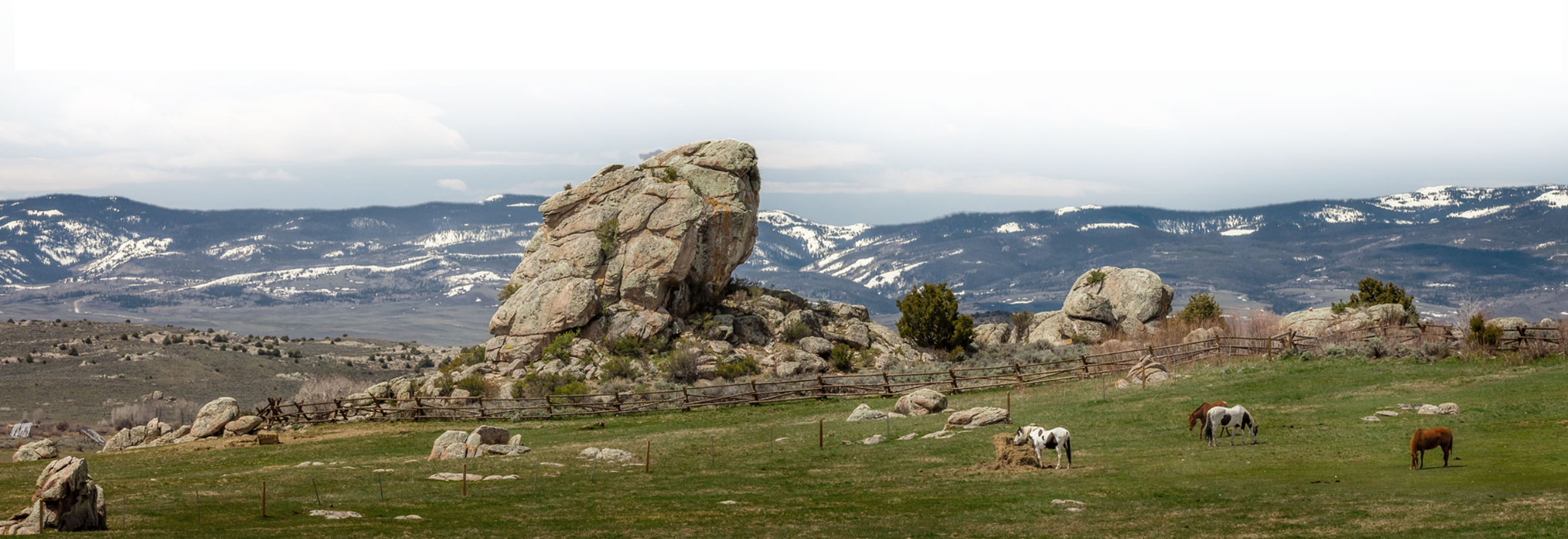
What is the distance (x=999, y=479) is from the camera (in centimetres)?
2458

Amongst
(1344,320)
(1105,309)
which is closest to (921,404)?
(1344,320)

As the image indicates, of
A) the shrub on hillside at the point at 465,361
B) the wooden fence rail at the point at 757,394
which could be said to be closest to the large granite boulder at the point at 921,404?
the wooden fence rail at the point at 757,394

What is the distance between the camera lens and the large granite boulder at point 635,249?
59.5 m

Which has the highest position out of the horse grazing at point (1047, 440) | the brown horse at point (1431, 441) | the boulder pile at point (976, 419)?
the brown horse at point (1431, 441)

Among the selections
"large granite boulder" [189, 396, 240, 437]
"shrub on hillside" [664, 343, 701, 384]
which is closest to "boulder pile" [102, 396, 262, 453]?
"large granite boulder" [189, 396, 240, 437]

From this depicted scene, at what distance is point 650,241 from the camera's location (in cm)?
6175

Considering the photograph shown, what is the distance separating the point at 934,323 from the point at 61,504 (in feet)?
171

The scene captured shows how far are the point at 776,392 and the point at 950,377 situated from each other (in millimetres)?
7507

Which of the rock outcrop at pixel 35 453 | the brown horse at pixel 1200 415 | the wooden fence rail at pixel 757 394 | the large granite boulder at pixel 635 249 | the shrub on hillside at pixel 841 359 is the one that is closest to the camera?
the brown horse at pixel 1200 415

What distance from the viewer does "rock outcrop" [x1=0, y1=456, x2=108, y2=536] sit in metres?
18.0

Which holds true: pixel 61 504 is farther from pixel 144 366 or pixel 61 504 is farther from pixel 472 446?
pixel 144 366

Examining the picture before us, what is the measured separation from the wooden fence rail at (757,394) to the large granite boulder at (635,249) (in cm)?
817

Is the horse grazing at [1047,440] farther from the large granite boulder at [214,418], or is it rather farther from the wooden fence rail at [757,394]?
the large granite boulder at [214,418]

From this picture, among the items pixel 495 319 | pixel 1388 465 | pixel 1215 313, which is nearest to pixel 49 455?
pixel 495 319
